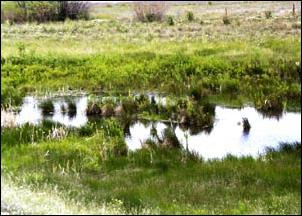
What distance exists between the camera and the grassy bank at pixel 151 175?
41.4 ft

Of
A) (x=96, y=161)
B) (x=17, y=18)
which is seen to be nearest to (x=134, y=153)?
(x=96, y=161)

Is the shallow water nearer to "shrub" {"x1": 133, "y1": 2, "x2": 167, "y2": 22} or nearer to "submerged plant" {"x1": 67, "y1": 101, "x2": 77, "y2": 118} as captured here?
"submerged plant" {"x1": 67, "y1": 101, "x2": 77, "y2": 118}

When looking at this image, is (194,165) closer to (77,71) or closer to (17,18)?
(77,71)

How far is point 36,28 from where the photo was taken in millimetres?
50094

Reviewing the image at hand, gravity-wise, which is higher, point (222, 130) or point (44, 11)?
point (44, 11)

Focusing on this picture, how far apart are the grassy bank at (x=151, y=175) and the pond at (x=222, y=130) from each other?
3.32ft

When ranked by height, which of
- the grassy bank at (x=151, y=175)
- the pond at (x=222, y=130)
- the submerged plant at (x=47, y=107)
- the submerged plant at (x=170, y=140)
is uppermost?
the grassy bank at (x=151, y=175)

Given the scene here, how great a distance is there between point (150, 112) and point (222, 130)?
3405 millimetres

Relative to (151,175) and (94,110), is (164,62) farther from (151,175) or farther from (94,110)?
(151,175)

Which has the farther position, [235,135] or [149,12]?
[149,12]

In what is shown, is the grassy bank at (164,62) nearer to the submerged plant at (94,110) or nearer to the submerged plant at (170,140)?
the submerged plant at (94,110)

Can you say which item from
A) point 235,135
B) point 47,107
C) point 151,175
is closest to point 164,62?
point 47,107

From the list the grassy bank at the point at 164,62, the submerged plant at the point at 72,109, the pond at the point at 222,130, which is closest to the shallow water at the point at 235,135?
the pond at the point at 222,130

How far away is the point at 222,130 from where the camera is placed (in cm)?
2102
